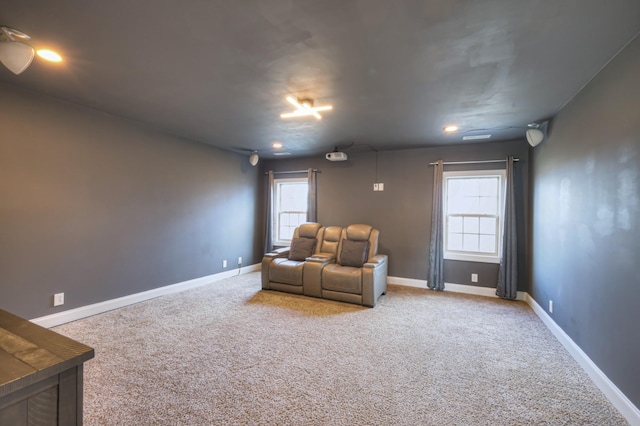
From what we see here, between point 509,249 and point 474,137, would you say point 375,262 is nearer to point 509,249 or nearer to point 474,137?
point 509,249

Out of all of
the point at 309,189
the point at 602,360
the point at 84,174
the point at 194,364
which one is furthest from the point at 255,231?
the point at 602,360

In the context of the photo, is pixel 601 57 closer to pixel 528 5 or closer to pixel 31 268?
pixel 528 5

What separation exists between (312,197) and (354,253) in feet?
6.14

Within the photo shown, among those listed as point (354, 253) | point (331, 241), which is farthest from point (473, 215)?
point (331, 241)

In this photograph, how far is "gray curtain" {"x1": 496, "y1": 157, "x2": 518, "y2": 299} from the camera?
14.4 ft

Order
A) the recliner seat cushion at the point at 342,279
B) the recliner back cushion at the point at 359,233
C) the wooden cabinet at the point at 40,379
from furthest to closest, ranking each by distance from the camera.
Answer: the recliner back cushion at the point at 359,233, the recliner seat cushion at the point at 342,279, the wooden cabinet at the point at 40,379

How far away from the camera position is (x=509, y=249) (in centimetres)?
440

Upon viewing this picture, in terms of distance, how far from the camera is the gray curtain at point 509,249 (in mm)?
4377

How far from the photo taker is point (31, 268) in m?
2.96

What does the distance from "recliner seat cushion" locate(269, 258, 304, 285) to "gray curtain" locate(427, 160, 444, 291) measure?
2256mm

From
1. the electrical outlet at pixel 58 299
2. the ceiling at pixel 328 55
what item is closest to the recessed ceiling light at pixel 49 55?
Answer: the ceiling at pixel 328 55

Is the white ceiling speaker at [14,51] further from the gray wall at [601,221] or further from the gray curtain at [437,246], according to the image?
the gray curtain at [437,246]

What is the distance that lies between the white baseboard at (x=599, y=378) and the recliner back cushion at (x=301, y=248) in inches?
133

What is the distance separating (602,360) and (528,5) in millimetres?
2642
